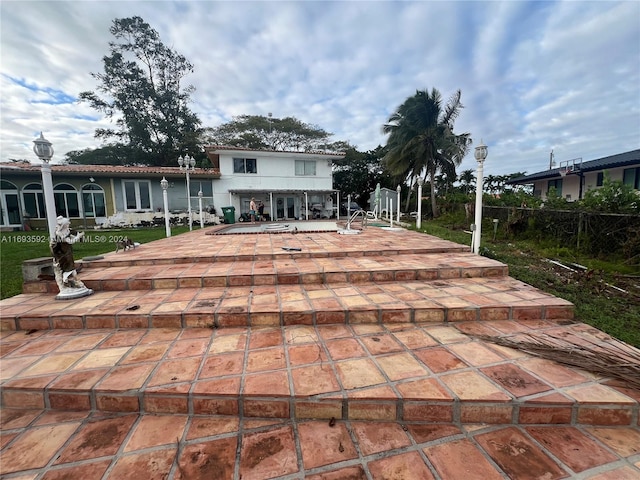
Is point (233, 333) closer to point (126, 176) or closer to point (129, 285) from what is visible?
point (129, 285)

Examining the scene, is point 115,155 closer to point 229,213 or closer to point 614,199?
point 229,213

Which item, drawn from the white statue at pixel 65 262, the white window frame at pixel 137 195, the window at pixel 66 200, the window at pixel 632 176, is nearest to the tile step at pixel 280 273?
the white statue at pixel 65 262

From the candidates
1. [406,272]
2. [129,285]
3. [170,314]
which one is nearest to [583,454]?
[406,272]

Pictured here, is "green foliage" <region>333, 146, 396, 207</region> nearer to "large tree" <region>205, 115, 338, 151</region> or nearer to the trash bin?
"large tree" <region>205, 115, 338, 151</region>

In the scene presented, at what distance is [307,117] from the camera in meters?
25.8

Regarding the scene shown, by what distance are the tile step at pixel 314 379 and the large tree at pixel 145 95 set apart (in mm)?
24482

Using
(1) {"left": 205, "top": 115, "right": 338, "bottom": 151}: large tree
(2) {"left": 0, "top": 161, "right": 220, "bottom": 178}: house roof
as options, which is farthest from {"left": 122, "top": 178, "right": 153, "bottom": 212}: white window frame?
(1) {"left": 205, "top": 115, "right": 338, "bottom": 151}: large tree

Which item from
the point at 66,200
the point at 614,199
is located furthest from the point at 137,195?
the point at 614,199

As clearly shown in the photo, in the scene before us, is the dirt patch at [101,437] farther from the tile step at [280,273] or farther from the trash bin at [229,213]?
the trash bin at [229,213]

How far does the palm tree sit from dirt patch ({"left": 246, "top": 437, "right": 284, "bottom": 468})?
15197 millimetres

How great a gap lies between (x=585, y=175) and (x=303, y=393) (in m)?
22.9

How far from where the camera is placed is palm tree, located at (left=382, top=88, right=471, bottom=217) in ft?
49.4

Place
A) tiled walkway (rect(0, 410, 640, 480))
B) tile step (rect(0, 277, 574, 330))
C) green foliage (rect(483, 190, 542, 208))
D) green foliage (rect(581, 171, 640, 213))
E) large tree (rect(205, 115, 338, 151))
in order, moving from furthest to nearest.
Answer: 1. large tree (rect(205, 115, 338, 151))
2. green foliage (rect(483, 190, 542, 208))
3. green foliage (rect(581, 171, 640, 213))
4. tile step (rect(0, 277, 574, 330))
5. tiled walkway (rect(0, 410, 640, 480))

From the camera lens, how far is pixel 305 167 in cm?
1747
